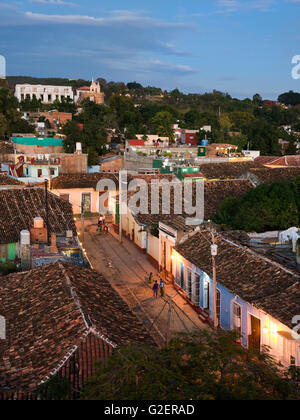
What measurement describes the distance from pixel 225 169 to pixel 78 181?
10.4 m

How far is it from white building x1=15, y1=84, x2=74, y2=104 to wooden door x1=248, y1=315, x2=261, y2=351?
77742 millimetres

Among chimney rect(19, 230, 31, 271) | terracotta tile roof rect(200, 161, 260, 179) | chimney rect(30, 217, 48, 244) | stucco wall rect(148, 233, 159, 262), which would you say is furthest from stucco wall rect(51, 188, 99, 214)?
chimney rect(19, 230, 31, 271)

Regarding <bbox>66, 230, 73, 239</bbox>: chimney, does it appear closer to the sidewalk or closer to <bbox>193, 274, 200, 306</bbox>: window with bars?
the sidewalk

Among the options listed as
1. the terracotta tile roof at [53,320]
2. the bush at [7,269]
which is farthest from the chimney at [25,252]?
the terracotta tile roof at [53,320]

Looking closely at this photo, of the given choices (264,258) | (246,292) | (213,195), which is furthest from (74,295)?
(213,195)

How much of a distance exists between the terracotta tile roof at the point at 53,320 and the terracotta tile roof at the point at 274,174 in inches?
922

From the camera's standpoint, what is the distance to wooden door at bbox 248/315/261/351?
14.4 m

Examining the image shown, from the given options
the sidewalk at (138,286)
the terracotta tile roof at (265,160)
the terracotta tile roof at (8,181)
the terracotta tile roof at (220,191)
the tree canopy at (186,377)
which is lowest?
the sidewalk at (138,286)

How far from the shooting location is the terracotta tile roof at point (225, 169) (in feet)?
124

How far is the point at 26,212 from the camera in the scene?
23.9 meters

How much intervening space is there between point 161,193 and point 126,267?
687 cm

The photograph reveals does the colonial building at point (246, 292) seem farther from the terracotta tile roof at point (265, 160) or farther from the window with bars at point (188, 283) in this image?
the terracotta tile roof at point (265, 160)

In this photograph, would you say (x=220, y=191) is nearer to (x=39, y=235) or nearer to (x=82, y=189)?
(x=82, y=189)
